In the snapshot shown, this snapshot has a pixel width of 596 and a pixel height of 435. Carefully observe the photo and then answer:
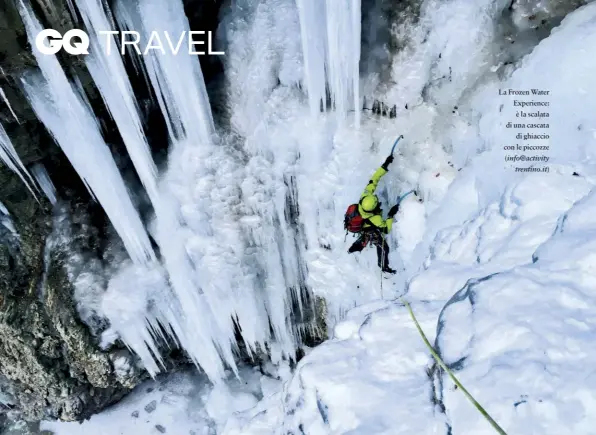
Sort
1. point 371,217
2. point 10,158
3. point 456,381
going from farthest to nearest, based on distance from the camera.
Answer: point 10,158 → point 371,217 → point 456,381

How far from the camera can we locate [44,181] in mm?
6324

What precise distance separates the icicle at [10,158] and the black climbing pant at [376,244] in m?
4.15

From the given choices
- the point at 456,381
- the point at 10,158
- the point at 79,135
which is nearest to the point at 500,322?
the point at 456,381

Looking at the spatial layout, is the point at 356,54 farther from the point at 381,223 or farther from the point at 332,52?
the point at 381,223

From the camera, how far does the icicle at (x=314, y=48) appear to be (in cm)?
466

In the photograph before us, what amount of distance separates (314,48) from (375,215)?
190cm

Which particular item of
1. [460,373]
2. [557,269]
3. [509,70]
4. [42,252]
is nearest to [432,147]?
[509,70]

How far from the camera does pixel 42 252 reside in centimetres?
665

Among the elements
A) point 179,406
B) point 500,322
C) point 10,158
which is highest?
point 10,158

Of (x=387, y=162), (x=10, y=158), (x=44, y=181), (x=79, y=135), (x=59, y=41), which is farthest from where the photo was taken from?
(x=44, y=181)

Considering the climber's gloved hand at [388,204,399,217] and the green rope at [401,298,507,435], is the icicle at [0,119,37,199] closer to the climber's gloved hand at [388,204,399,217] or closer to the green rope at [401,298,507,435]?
A: the climber's gloved hand at [388,204,399,217]

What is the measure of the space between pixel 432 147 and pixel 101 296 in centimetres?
495

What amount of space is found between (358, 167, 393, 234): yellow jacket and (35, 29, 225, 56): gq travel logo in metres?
2.42

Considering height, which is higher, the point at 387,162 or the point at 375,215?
the point at 387,162
